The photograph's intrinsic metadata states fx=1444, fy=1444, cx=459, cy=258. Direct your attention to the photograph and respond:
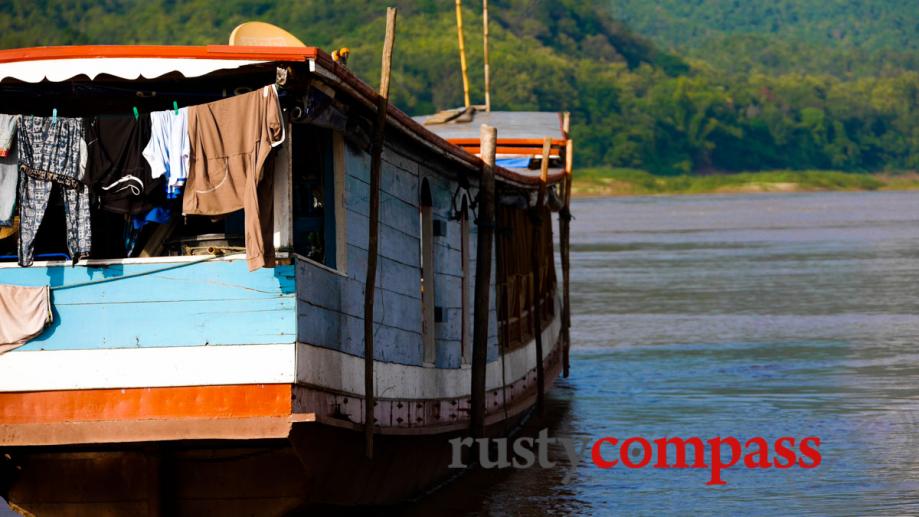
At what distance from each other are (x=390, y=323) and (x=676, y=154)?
349 ft

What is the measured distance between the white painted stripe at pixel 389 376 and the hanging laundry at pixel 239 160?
65cm

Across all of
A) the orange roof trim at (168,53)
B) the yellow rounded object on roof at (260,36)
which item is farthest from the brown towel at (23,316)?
the yellow rounded object on roof at (260,36)

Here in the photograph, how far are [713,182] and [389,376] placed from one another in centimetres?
10178

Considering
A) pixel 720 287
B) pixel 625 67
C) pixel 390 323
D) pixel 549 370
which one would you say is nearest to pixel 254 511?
pixel 390 323

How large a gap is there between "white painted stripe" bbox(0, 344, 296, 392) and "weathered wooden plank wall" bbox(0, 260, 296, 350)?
45mm

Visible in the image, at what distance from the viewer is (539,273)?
51.4 ft

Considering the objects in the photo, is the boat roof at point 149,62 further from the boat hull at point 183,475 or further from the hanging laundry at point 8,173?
the boat hull at point 183,475

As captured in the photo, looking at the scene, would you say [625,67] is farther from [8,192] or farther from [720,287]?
[8,192]

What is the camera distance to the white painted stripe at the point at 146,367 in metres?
7.68

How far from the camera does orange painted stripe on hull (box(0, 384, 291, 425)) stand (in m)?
7.68

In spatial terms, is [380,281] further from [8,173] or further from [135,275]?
[8,173]

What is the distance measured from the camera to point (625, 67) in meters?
128

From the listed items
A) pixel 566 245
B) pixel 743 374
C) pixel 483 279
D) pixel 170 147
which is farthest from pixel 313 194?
pixel 743 374

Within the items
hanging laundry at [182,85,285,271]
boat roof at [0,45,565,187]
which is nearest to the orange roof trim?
boat roof at [0,45,565,187]
